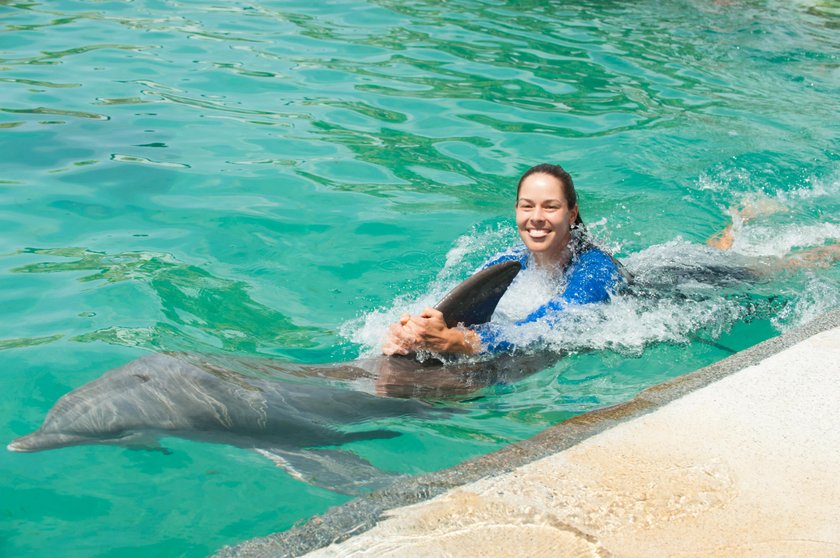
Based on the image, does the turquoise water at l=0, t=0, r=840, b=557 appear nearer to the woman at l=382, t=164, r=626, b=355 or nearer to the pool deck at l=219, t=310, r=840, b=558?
the woman at l=382, t=164, r=626, b=355

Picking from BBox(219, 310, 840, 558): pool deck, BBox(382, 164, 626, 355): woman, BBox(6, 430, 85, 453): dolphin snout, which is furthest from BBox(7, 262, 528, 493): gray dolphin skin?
BBox(219, 310, 840, 558): pool deck

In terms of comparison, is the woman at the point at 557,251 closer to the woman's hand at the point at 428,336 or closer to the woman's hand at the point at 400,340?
the woman's hand at the point at 428,336

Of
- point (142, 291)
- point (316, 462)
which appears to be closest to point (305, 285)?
point (142, 291)

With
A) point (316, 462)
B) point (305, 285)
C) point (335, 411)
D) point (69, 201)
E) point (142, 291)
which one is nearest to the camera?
point (316, 462)

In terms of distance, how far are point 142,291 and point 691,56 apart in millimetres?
7353

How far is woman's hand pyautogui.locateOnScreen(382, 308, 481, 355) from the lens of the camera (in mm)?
4086

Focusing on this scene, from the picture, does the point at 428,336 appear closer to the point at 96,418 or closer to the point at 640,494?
the point at 96,418

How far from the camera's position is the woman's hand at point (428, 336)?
4.09 m

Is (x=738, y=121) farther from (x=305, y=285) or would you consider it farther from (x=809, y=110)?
(x=305, y=285)

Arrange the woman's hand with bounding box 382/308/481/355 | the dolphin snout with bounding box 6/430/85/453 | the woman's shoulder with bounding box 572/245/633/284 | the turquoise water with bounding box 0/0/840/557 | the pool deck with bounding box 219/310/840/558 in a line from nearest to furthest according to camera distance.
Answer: the pool deck with bounding box 219/310/840/558, the dolphin snout with bounding box 6/430/85/453, the turquoise water with bounding box 0/0/840/557, the woman's hand with bounding box 382/308/481/355, the woman's shoulder with bounding box 572/245/633/284

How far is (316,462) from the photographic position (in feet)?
11.6

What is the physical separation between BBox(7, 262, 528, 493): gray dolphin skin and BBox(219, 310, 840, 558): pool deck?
684 mm

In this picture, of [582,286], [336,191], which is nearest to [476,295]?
[582,286]

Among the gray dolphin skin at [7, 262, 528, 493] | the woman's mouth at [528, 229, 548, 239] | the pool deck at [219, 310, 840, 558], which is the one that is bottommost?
the gray dolphin skin at [7, 262, 528, 493]
